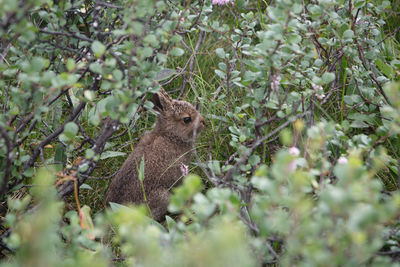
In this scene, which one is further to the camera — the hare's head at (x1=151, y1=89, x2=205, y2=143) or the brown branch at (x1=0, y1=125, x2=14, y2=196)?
the hare's head at (x1=151, y1=89, x2=205, y2=143)

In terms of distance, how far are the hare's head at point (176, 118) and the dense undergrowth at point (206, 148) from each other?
0.14 metres

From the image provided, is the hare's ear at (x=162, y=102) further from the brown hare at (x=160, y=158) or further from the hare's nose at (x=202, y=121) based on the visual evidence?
the hare's nose at (x=202, y=121)

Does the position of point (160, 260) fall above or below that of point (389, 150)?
above

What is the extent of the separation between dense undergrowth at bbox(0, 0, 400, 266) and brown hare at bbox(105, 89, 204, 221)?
6.8 inches

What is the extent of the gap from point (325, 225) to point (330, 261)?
0.15m

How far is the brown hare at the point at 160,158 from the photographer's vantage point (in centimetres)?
396

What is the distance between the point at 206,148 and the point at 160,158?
49 cm

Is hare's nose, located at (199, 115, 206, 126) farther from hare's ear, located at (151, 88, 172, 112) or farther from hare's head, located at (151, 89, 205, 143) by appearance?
hare's ear, located at (151, 88, 172, 112)

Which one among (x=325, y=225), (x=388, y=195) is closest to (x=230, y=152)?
(x=388, y=195)

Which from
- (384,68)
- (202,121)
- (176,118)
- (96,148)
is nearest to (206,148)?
(202,121)

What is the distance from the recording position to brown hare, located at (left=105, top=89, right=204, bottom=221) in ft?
13.0

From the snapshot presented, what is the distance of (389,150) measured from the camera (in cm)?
382

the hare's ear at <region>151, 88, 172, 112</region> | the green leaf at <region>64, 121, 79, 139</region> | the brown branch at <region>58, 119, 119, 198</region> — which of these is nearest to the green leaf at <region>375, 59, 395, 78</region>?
the hare's ear at <region>151, 88, 172, 112</region>

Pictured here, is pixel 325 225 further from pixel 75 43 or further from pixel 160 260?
pixel 75 43
